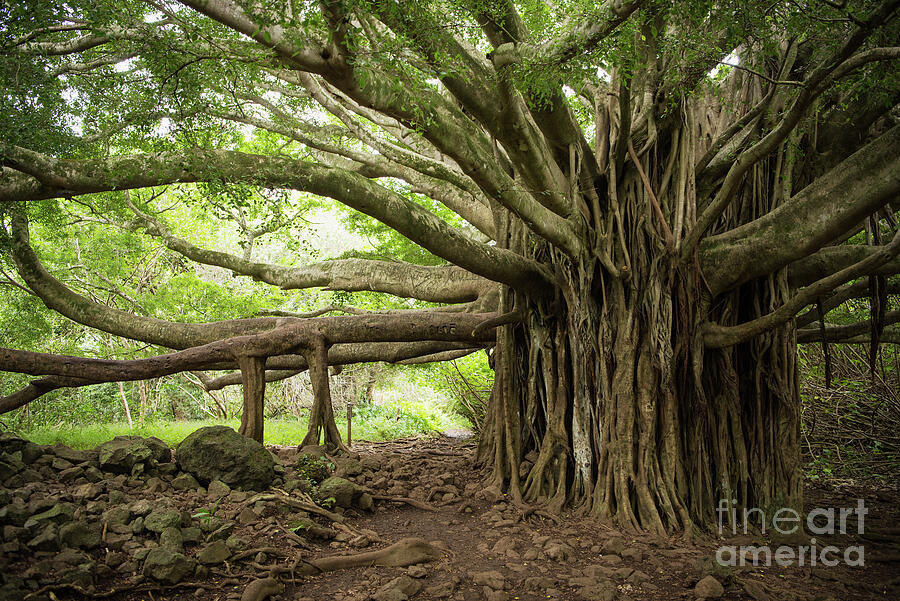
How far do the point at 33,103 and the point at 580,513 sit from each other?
18.3 ft

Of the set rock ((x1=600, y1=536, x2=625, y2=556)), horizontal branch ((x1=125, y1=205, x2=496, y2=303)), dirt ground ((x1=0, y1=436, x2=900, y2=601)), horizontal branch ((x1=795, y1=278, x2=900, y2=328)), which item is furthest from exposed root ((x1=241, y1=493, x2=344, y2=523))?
horizontal branch ((x1=795, y1=278, x2=900, y2=328))

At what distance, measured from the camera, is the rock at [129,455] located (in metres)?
4.53

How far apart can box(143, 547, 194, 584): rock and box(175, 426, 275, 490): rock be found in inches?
53.5

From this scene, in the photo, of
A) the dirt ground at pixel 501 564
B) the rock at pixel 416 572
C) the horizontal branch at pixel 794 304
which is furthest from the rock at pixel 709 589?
the horizontal branch at pixel 794 304

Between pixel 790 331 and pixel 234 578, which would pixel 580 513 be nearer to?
pixel 790 331

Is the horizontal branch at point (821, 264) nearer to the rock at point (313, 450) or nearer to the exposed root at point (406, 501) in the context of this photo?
the exposed root at point (406, 501)

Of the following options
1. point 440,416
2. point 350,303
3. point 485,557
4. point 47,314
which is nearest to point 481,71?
point 485,557

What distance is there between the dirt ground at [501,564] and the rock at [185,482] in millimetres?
103

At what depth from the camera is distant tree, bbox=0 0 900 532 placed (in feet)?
11.6

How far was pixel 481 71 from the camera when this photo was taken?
4.00 m

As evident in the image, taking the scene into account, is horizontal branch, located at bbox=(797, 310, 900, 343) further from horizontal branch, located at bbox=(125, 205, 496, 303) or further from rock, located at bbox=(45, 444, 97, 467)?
rock, located at bbox=(45, 444, 97, 467)

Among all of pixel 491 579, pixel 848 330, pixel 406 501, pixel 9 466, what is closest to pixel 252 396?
pixel 406 501

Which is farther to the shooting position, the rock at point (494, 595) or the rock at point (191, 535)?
the rock at point (191, 535)

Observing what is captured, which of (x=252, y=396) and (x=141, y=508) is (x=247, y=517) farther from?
(x=252, y=396)
